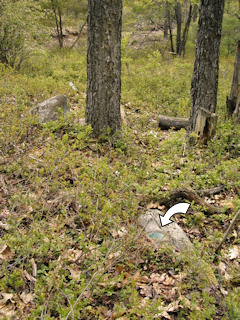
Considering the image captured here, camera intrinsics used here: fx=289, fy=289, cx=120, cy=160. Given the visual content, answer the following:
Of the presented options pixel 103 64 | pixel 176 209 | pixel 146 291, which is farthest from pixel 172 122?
pixel 146 291

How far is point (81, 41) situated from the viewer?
16594 mm

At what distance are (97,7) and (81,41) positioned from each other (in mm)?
12899

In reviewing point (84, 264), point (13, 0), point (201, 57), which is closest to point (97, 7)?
point (201, 57)

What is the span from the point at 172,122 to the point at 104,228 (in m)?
4.21

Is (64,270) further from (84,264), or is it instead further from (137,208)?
(137,208)

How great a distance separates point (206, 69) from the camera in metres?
5.61

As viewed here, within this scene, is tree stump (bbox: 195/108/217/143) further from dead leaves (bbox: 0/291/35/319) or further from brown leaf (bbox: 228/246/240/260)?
dead leaves (bbox: 0/291/35/319)

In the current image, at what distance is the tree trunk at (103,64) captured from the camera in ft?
15.3

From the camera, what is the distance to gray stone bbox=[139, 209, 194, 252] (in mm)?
3201

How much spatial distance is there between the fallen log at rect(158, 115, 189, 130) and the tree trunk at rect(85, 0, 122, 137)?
5.97ft

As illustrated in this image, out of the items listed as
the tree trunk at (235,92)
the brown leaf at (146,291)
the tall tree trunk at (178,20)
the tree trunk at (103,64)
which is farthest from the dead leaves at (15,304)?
the tall tree trunk at (178,20)

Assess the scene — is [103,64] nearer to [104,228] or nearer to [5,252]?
[104,228]

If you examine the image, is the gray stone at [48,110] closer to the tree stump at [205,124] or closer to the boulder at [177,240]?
the tree stump at [205,124]

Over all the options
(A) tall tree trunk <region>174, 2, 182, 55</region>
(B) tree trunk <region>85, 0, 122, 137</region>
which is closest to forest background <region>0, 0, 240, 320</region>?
(B) tree trunk <region>85, 0, 122, 137</region>
